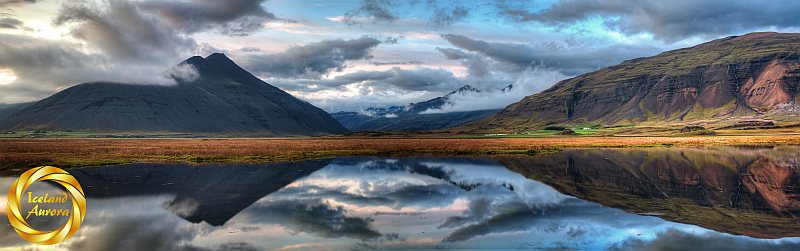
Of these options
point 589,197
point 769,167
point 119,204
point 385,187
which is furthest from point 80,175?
point 769,167

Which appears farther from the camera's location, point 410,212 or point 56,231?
point 410,212

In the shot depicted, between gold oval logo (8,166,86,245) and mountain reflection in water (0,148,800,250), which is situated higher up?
gold oval logo (8,166,86,245)

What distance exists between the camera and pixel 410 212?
2395cm

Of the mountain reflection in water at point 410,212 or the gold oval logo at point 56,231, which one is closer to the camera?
the gold oval logo at point 56,231

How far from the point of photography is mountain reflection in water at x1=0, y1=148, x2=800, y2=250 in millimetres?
17250

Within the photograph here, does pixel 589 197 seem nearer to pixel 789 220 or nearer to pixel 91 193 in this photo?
pixel 789 220

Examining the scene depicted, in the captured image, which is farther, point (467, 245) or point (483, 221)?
point (483, 221)

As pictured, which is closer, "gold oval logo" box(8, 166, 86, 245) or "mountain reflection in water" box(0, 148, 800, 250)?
"gold oval logo" box(8, 166, 86, 245)

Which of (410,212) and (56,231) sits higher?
(56,231)

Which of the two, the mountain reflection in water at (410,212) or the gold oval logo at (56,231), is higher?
the gold oval logo at (56,231)

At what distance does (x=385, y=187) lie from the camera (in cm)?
3491

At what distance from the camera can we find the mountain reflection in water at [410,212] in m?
17.2

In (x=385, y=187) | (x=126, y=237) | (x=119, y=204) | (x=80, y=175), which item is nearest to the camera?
(x=126, y=237)

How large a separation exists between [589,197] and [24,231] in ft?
92.5
